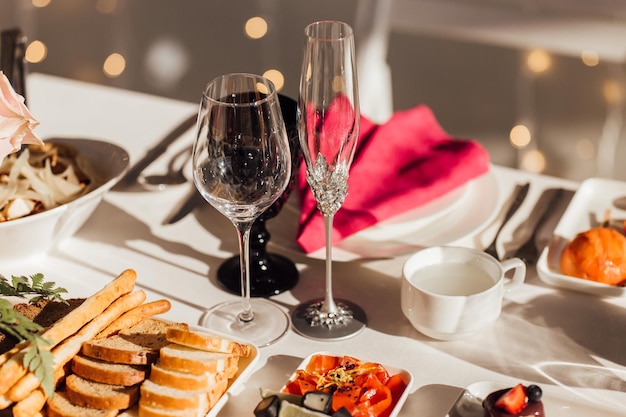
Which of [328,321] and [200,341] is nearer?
[200,341]

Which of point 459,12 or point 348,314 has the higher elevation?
point 459,12

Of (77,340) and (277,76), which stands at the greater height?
(77,340)

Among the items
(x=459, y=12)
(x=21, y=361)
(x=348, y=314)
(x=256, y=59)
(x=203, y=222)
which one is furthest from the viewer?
(x=256, y=59)

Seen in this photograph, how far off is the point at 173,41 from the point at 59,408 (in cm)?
269

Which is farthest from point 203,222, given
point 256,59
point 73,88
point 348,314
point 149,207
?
point 256,59

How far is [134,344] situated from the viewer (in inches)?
38.8

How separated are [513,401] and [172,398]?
0.36 meters

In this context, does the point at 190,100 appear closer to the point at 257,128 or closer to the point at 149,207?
A: the point at 149,207

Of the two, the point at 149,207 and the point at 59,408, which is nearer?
the point at 59,408

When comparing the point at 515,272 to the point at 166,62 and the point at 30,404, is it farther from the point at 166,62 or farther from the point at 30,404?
the point at 166,62

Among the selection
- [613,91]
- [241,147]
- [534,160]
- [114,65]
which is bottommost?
[534,160]

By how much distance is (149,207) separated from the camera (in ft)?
4.69

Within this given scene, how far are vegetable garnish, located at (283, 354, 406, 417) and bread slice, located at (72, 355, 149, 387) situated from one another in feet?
0.54

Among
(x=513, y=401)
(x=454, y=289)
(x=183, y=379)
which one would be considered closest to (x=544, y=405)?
(x=513, y=401)
